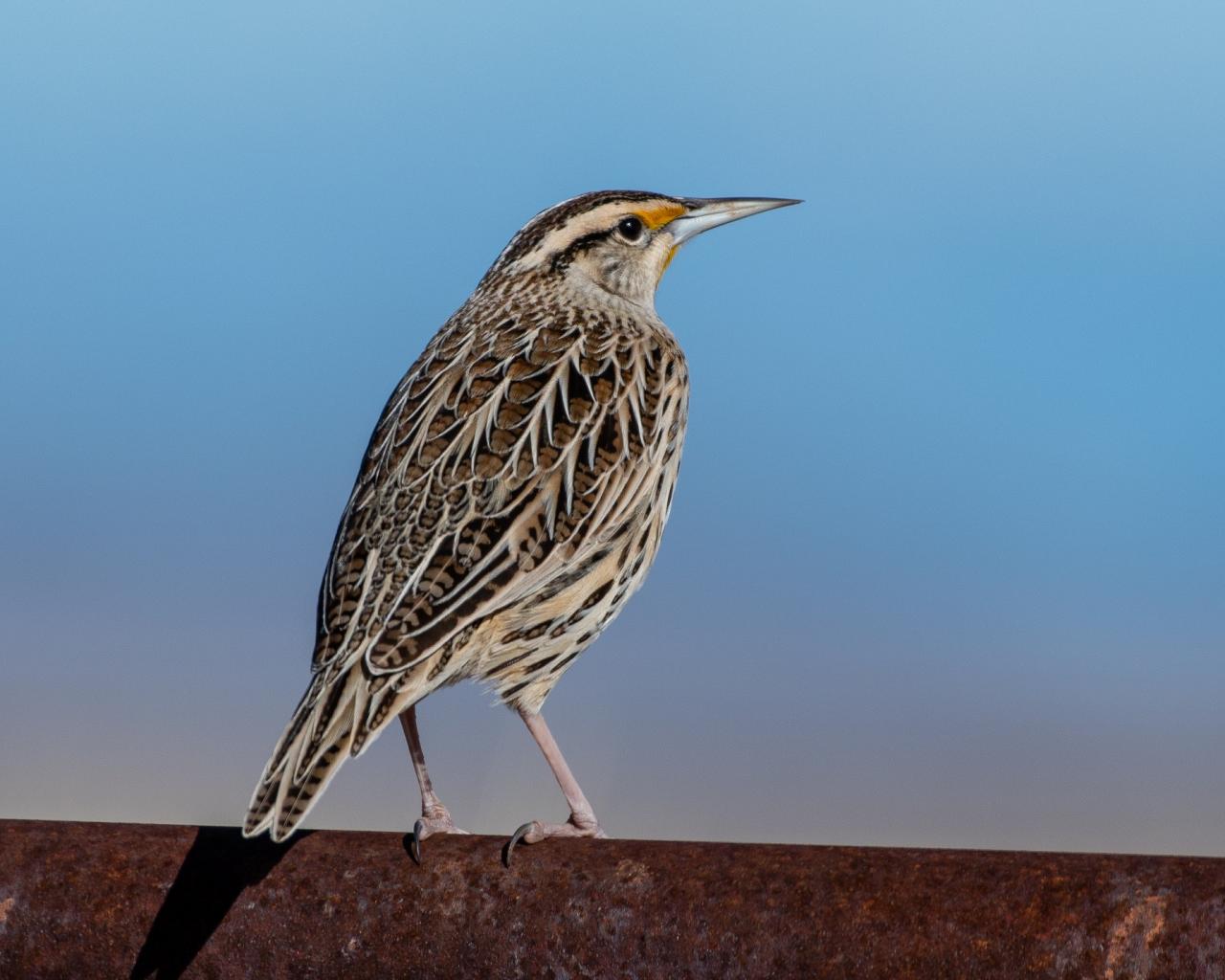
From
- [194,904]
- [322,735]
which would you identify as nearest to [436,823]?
[322,735]

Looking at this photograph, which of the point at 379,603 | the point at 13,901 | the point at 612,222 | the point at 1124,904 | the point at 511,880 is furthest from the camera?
the point at 612,222

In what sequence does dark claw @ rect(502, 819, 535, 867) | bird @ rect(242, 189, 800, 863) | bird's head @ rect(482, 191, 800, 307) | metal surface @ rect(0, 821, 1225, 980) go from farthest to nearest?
bird's head @ rect(482, 191, 800, 307) → bird @ rect(242, 189, 800, 863) → dark claw @ rect(502, 819, 535, 867) → metal surface @ rect(0, 821, 1225, 980)

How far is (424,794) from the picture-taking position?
428 cm

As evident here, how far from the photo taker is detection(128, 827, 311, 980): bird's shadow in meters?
3.19

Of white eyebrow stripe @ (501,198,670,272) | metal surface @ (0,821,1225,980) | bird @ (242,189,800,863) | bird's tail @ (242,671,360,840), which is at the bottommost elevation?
metal surface @ (0,821,1225,980)

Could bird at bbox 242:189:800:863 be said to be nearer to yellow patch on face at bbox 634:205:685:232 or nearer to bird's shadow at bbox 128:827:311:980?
bird's shadow at bbox 128:827:311:980

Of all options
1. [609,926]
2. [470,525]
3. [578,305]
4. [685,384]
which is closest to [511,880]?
[609,926]

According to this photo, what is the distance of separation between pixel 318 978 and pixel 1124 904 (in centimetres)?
150

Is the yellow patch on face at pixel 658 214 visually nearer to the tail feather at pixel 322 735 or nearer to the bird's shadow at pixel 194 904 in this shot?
the tail feather at pixel 322 735

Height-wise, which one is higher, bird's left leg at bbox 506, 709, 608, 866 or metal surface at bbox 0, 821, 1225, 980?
bird's left leg at bbox 506, 709, 608, 866

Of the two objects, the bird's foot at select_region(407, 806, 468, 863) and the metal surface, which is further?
the bird's foot at select_region(407, 806, 468, 863)

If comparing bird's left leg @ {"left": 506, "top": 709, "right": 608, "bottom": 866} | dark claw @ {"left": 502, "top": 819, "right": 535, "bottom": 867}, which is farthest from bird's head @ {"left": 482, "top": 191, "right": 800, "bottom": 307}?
dark claw @ {"left": 502, "top": 819, "right": 535, "bottom": 867}

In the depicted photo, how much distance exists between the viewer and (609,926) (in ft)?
9.41

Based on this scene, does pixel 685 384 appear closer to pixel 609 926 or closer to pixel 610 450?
pixel 610 450
